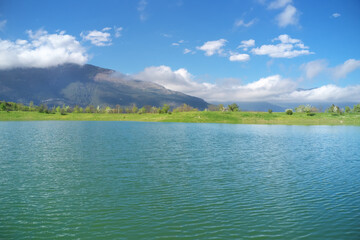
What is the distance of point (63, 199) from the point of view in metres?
20.6

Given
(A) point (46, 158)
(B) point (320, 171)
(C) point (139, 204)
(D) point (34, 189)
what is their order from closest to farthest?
(C) point (139, 204)
(D) point (34, 189)
(B) point (320, 171)
(A) point (46, 158)

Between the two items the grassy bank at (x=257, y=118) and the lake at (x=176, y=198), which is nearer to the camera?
the lake at (x=176, y=198)

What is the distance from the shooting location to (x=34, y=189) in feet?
74.9

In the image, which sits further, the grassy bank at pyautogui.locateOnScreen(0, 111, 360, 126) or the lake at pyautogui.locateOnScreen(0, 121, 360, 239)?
the grassy bank at pyautogui.locateOnScreen(0, 111, 360, 126)

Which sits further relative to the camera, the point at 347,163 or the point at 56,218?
the point at 347,163

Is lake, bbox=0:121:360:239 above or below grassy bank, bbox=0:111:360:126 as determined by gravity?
below

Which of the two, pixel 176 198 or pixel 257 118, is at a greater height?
pixel 257 118

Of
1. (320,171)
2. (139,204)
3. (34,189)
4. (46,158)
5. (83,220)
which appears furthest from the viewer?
(46,158)

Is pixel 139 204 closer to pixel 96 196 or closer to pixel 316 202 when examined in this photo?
pixel 96 196

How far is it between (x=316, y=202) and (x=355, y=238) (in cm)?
579

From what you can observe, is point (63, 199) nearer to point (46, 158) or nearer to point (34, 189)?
point (34, 189)

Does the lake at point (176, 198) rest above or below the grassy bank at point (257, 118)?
below

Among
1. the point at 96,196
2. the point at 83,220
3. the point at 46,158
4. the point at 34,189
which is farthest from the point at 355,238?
the point at 46,158

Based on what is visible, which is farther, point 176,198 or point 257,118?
point 257,118
